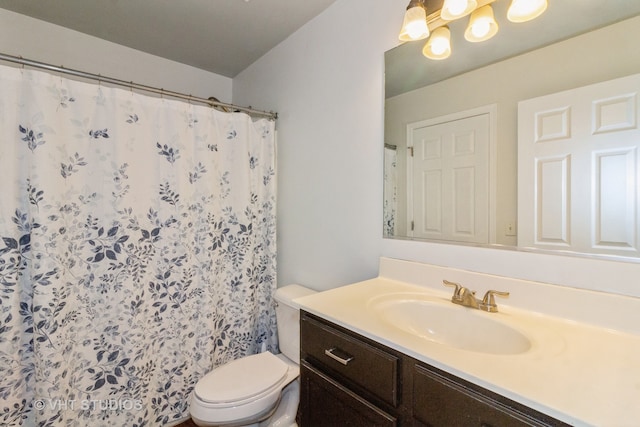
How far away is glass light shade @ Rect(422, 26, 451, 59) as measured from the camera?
3.99ft

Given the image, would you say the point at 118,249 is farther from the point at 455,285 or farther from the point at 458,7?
the point at 458,7

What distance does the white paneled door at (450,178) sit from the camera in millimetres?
1121

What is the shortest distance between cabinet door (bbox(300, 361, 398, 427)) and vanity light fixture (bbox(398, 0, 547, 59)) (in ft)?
4.36

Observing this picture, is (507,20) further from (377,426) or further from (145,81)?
(145,81)

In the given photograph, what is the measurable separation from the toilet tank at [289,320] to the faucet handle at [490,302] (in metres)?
0.95

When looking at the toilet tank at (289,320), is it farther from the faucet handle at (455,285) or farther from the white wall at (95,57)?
the white wall at (95,57)

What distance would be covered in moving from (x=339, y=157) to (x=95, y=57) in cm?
192

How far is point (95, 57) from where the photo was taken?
80.3 inches

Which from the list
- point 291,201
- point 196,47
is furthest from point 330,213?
point 196,47

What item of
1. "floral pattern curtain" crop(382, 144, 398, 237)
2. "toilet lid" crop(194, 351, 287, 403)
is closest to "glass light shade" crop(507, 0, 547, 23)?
"floral pattern curtain" crop(382, 144, 398, 237)

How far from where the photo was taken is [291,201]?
1987 mm

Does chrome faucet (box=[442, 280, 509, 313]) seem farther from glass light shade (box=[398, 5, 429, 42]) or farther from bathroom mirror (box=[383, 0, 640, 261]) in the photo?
glass light shade (box=[398, 5, 429, 42])

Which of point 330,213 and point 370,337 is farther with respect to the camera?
point 330,213

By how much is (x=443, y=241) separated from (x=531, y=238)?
0.31 metres
